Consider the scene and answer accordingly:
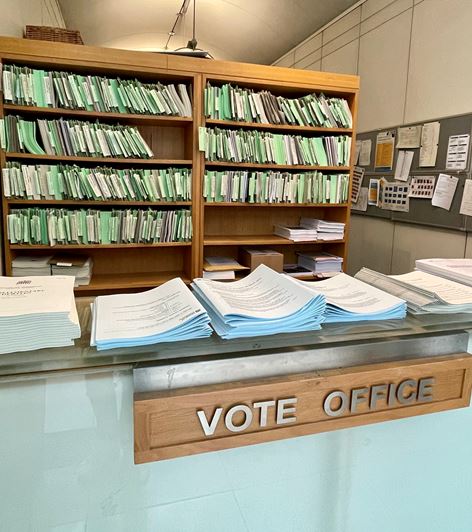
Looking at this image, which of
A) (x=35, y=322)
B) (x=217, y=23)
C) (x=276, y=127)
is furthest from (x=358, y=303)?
(x=217, y=23)

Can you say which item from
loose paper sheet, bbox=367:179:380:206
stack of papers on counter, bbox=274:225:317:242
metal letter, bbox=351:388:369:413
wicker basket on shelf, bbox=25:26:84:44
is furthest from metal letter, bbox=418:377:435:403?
loose paper sheet, bbox=367:179:380:206

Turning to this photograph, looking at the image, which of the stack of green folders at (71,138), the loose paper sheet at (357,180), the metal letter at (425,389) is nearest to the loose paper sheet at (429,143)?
the loose paper sheet at (357,180)

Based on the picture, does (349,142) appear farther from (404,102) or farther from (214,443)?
(214,443)

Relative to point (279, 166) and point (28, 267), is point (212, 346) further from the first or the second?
point (279, 166)

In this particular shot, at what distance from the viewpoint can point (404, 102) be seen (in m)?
3.14

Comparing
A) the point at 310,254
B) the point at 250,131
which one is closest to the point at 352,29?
the point at 250,131

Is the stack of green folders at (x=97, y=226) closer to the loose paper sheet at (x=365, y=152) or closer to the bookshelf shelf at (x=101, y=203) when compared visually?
the bookshelf shelf at (x=101, y=203)

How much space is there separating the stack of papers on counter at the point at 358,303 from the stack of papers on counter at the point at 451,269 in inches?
12.5

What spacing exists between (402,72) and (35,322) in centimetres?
334

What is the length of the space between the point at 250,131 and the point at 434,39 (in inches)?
56.2

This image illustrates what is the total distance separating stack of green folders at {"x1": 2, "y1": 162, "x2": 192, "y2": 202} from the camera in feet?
7.86

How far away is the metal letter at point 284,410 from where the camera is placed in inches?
31.0

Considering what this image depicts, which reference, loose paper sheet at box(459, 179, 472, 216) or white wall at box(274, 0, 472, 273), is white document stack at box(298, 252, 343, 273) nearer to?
white wall at box(274, 0, 472, 273)

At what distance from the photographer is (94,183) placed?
8.20ft
